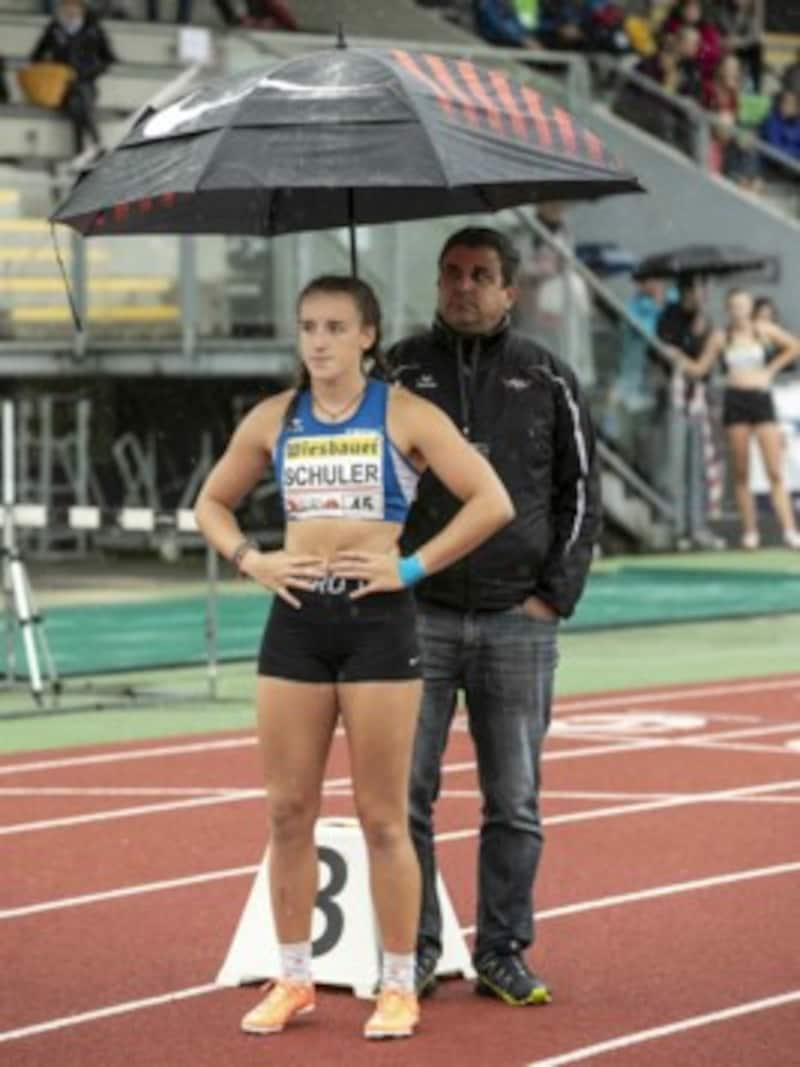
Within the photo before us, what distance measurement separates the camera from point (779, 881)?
10453 millimetres

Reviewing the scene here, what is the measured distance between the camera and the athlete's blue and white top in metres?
7.97

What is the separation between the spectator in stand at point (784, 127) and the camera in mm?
35469

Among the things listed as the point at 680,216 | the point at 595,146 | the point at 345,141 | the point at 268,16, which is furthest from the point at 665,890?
the point at 680,216

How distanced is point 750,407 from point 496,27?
736 centimetres

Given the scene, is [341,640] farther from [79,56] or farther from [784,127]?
[784,127]

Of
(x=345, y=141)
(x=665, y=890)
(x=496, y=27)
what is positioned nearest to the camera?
(x=345, y=141)

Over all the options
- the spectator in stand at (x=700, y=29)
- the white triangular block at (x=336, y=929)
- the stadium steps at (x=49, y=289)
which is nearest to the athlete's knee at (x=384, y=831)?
the white triangular block at (x=336, y=929)

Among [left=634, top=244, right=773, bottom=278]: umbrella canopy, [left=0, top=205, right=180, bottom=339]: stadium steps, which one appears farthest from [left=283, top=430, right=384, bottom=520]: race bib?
[left=634, top=244, right=773, bottom=278]: umbrella canopy

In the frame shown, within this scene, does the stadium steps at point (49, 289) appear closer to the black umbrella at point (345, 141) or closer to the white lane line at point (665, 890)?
the white lane line at point (665, 890)

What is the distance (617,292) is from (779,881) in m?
20.1

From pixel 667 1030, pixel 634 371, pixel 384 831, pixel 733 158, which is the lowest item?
pixel 634 371

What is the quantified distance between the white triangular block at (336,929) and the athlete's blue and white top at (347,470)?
1052 millimetres

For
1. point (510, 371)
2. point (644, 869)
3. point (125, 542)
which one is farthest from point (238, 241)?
point (510, 371)

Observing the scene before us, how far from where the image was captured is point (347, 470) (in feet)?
26.2
